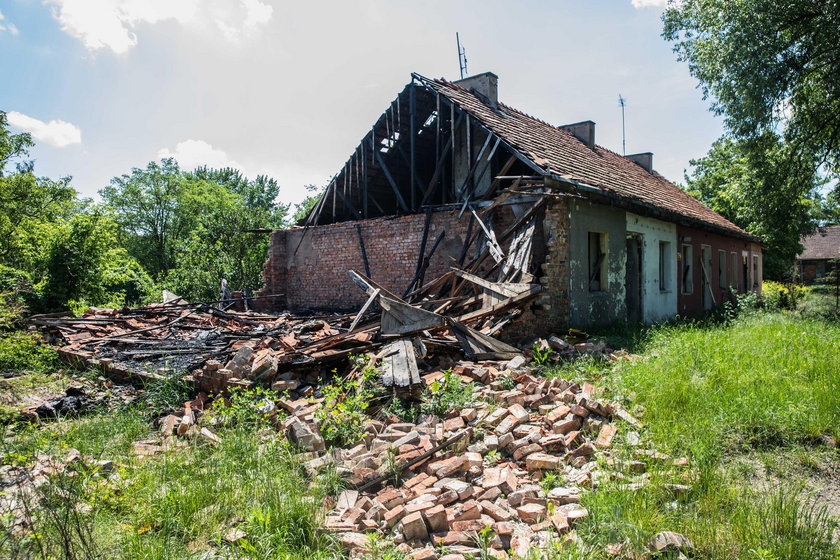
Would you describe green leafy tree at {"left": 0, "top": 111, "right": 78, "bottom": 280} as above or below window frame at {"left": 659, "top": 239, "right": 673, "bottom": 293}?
above

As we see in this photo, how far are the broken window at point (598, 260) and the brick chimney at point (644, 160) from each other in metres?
12.0

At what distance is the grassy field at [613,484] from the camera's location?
3104 mm

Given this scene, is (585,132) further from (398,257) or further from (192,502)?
(192,502)

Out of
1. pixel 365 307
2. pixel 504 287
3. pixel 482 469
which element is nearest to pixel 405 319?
pixel 365 307

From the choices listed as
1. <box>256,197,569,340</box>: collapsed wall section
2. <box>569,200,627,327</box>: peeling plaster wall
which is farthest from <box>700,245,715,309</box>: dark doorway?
<box>256,197,569,340</box>: collapsed wall section

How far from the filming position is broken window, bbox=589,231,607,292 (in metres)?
10.8

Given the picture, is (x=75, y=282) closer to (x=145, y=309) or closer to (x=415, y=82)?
(x=145, y=309)

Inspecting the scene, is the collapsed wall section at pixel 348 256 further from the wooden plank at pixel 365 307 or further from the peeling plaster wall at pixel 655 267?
the peeling plaster wall at pixel 655 267

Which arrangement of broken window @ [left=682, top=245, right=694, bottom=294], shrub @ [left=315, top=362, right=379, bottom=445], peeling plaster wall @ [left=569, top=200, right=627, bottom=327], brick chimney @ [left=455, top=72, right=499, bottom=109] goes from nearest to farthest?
1. shrub @ [left=315, top=362, right=379, bottom=445]
2. peeling plaster wall @ [left=569, top=200, right=627, bottom=327]
3. brick chimney @ [left=455, top=72, right=499, bottom=109]
4. broken window @ [left=682, top=245, right=694, bottom=294]

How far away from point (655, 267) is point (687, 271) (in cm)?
301

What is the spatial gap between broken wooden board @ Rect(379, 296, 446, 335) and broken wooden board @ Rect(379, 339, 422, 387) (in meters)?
0.45

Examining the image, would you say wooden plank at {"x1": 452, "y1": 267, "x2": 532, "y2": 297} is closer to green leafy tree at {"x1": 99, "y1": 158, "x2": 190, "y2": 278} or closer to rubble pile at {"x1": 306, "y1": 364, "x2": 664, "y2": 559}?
rubble pile at {"x1": 306, "y1": 364, "x2": 664, "y2": 559}

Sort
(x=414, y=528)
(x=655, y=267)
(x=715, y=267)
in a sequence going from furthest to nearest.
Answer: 1. (x=715, y=267)
2. (x=655, y=267)
3. (x=414, y=528)

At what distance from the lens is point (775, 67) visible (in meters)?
12.4
